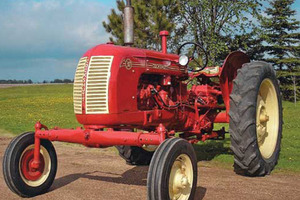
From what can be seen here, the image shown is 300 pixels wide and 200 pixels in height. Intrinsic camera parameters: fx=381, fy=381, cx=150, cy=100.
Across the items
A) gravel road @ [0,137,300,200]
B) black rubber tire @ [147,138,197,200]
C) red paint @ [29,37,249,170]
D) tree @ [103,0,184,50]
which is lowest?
gravel road @ [0,137,300,200]

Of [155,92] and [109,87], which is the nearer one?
[109,87]

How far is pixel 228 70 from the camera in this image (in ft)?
20.5

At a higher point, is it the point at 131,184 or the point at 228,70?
the point at 228,70

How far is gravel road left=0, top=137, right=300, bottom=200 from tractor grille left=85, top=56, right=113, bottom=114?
1.11 m

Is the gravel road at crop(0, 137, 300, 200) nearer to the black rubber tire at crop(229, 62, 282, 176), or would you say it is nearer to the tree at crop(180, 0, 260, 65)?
the black rubber tire at crop(229, 62, 282, 176)

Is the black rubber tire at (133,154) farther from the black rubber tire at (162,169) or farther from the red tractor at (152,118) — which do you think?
the black rubber tire at (162,169)

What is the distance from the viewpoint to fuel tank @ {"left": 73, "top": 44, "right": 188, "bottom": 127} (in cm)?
448

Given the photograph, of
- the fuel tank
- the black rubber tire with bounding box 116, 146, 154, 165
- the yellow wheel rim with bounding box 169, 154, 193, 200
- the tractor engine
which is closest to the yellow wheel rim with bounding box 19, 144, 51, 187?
the fuel tank

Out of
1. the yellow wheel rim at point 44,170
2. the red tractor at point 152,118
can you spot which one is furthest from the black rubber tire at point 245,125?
the yellow wheel rim at point 44,170

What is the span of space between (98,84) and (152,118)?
932mm

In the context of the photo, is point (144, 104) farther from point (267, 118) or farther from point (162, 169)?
point (267, 118)

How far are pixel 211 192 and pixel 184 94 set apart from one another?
171 centimetres

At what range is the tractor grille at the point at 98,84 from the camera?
4469 millimetres

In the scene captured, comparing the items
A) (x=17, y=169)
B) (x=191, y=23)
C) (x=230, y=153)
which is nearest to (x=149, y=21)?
(x=191, y=23)
